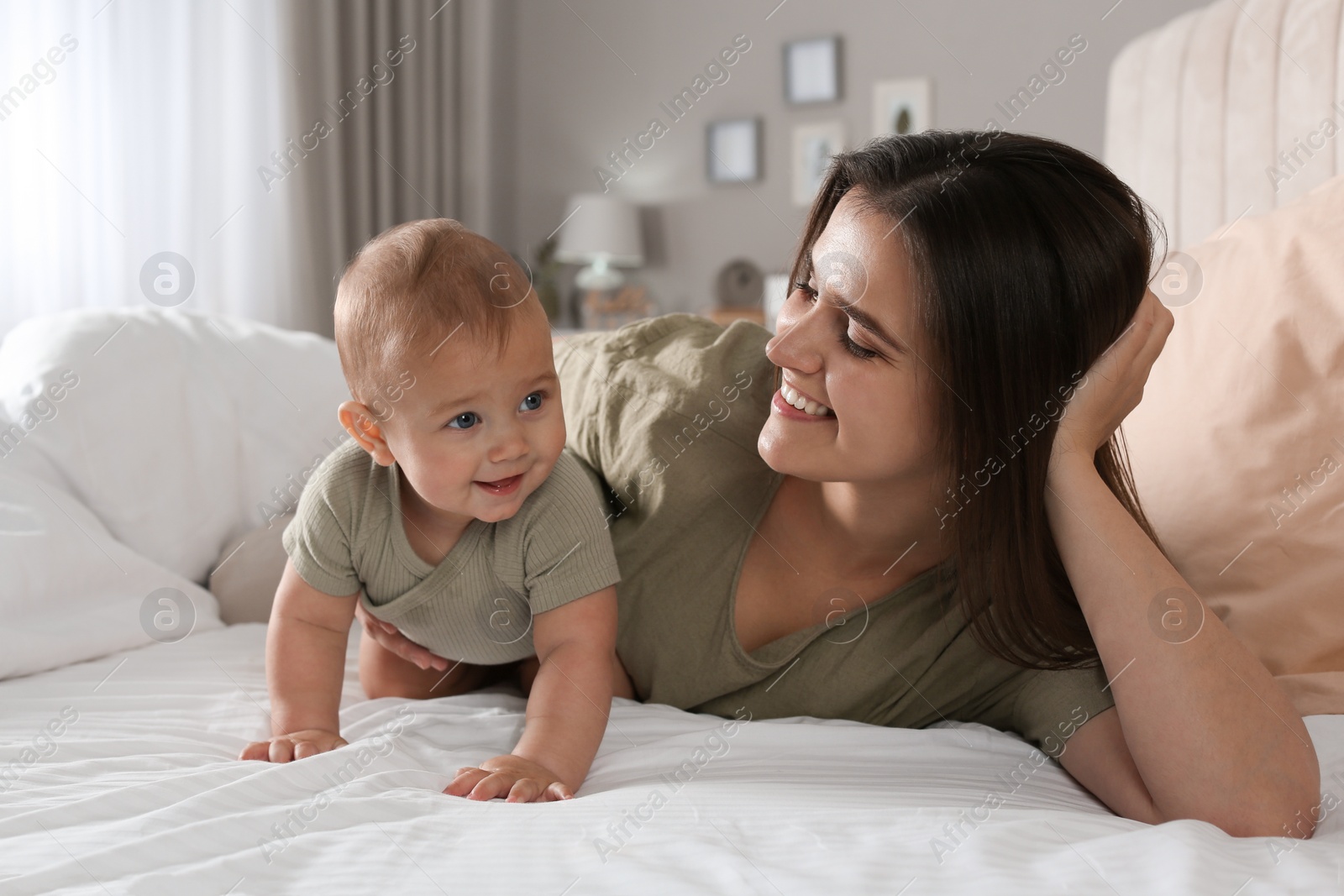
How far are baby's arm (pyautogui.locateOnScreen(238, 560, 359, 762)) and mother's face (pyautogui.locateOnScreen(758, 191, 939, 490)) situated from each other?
1.63 feet

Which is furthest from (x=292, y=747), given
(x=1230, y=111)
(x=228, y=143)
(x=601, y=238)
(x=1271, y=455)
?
(x=601, y=238)

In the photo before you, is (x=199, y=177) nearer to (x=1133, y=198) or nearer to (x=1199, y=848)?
(x=1133, y=198)

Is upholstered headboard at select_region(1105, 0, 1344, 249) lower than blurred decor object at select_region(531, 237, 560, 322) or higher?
higher

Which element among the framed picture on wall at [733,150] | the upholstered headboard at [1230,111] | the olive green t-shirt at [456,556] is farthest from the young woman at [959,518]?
the framed picture on wall at [733,150]

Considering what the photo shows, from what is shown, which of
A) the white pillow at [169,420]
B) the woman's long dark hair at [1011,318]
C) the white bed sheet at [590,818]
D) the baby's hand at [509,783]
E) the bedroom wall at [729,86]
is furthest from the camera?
the bedroom wall at [729,86]

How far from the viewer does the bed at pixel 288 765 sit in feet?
2.32

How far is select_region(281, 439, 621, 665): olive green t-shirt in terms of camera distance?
1.06 metres

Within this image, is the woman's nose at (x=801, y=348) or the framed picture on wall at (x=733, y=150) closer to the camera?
the woman's nose at (x=801, y=348)

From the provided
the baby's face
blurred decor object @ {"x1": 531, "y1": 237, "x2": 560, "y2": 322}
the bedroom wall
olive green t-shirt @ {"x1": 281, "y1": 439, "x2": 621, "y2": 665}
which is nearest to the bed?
olive green t-shirt @ {"x1": 281, "y1": 439, "x2": 621, "y2": 665}

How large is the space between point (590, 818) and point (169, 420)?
3.50 feet

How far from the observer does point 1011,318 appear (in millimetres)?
977

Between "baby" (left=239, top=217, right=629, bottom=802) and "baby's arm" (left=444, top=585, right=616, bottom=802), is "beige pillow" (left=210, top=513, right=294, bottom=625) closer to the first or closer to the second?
"baby" (left=239, top=217, right=629, bottom=802)

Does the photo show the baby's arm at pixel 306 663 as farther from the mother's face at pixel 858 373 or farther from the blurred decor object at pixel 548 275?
the blurred decor object at pixel 548 275

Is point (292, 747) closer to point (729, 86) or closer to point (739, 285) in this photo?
point (739, 285)
